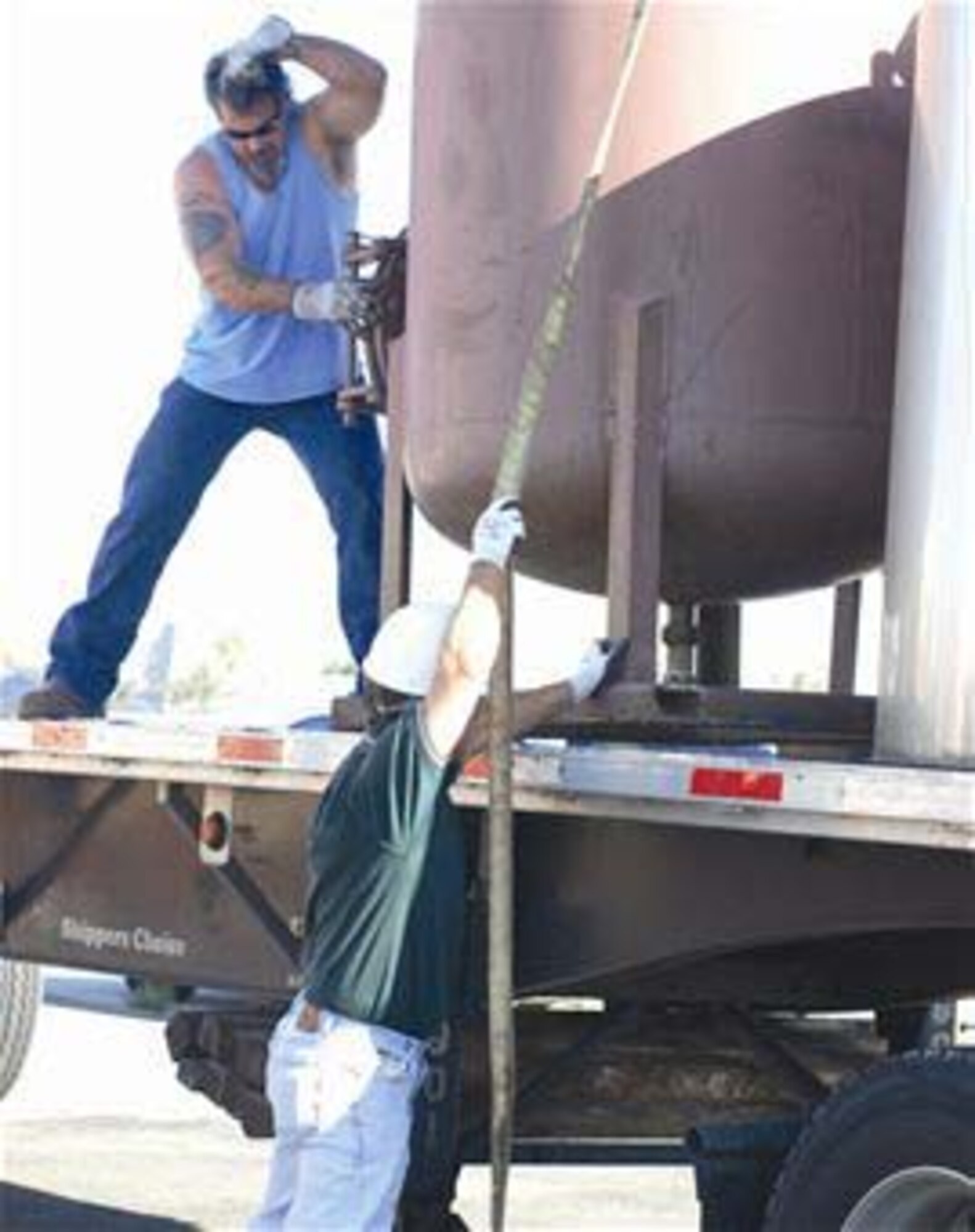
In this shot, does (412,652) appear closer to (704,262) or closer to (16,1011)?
(704,262)

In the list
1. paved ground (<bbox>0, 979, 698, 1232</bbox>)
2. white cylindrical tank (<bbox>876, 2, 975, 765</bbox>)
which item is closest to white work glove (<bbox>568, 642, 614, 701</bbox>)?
white cylindrical tank (<bbox>876, 2, 975, 765</bbox>)

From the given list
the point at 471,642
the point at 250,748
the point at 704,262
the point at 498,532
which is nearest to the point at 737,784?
the point at 471,642

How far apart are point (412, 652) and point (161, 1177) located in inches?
148

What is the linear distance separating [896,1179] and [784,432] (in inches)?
59.7

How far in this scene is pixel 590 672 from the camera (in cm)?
485

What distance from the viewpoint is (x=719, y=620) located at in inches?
232

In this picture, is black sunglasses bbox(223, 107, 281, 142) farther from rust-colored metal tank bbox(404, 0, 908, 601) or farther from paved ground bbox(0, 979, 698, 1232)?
paved ground bbox(0, 979, 698, 1232)

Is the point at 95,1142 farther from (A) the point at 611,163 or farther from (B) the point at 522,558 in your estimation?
(A) the point at 611,163

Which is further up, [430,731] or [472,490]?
[472,490]

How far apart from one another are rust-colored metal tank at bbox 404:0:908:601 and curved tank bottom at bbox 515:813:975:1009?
0.76m

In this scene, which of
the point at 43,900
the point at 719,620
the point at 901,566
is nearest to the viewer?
the point at 901,566

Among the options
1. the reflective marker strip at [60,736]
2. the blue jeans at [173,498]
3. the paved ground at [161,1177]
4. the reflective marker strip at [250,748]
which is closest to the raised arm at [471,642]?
the reflective marker strip at [250,748]

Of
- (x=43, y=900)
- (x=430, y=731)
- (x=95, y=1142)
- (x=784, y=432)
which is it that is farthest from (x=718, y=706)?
(x=95, y=1142)

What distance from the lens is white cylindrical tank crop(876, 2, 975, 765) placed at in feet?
14.1
